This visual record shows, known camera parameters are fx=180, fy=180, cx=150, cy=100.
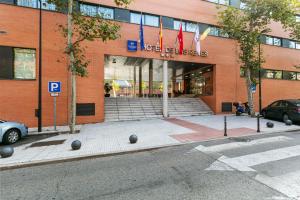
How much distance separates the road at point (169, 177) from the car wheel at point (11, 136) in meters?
3.98

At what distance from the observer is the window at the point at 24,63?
1244cm

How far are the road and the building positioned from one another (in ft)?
26.6

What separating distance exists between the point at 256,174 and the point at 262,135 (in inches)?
220

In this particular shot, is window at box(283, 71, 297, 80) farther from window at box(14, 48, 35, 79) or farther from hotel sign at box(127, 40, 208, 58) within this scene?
window at box(14, 48, 35, 79)

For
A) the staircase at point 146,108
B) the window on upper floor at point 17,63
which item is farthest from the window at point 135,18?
the window on upper floor at point 17,63

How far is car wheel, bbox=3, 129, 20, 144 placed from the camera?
8.47 m

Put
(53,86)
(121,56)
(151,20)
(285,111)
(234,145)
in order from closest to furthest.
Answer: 1. (234,145)
2. (53,86)
3. (285,111)
4. (121,56)
5. (151,20)

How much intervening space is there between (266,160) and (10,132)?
10.8m

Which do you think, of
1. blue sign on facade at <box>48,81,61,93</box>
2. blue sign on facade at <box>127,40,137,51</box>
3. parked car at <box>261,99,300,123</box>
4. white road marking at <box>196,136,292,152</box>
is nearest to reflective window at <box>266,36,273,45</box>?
parked car at <box>261,99,300,123</box>

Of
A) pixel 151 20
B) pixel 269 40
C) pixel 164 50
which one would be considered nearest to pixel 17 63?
pixel 151 20

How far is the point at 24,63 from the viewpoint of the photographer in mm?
12617

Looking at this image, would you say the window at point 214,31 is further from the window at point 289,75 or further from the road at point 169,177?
the road at point 169,177

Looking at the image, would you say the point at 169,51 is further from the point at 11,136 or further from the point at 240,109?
the point at 11,136

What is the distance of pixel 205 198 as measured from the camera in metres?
3.62
